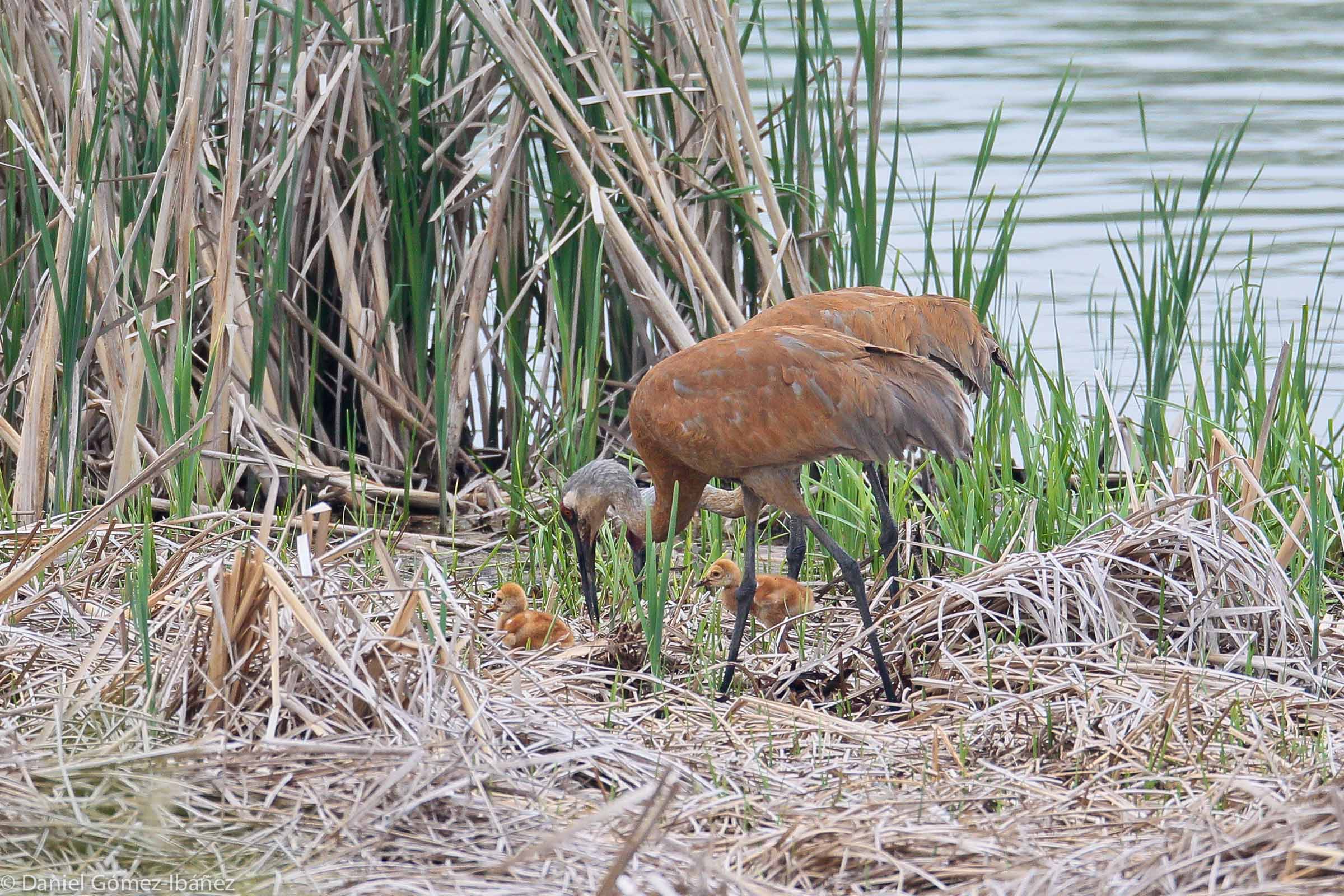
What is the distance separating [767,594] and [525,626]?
62cm

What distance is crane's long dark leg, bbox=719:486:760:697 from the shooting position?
3.71 m

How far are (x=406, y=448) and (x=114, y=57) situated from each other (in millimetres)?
1398

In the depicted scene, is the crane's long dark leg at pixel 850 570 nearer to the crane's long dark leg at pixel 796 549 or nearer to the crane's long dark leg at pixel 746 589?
the crane's long dark leg at pixel 746 589

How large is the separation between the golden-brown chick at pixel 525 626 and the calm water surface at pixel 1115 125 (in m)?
2.09

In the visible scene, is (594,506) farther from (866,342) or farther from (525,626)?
(866,342)

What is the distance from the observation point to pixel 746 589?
395cm

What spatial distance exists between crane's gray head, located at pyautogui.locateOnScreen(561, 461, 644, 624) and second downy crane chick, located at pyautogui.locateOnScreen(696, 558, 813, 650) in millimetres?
233

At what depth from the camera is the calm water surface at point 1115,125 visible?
7531mm

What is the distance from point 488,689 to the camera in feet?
10.8

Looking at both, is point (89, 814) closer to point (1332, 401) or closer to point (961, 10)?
point (1332, 401)

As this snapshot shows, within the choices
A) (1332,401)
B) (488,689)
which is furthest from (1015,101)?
(488,689)

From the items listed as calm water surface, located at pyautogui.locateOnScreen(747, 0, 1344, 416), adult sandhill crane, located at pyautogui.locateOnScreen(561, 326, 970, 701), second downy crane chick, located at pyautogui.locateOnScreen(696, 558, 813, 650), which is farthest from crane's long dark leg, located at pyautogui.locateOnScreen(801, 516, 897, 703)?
calm water surface, located at pyautogui.locateOnScreen(747, 0, 1344, 416)

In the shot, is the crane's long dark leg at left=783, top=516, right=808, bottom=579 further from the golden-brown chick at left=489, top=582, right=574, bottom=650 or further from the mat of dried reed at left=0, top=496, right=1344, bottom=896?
the golden-brown chick at left=489, top=582, right=574, bottom=650

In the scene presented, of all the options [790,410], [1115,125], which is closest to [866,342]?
[790,410]
